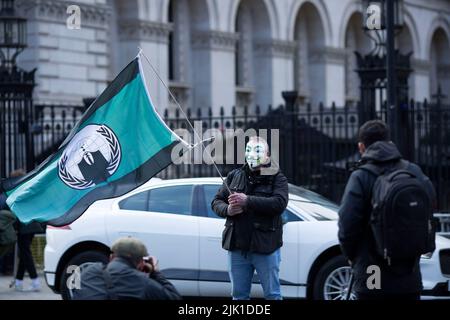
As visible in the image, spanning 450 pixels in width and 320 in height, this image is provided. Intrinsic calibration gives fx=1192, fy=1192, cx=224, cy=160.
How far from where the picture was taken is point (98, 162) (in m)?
9.58

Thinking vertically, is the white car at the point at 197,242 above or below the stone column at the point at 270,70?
below

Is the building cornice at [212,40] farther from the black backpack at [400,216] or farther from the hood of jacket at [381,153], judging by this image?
the black backpack at [400,216]

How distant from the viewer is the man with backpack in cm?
778

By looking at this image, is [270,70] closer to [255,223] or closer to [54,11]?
[54,11]

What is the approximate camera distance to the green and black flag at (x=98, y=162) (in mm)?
9539

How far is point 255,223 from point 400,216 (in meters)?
3.04

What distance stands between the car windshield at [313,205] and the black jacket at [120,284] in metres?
5.84

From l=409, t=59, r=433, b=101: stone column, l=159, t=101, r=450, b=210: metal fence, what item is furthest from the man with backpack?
l=409, t=59, r=433, b=101: stone column

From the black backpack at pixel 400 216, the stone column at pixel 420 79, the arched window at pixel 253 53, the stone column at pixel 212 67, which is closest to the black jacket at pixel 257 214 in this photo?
the black backpack at pixel 400 216

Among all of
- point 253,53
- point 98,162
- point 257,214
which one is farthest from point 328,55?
point 98,162

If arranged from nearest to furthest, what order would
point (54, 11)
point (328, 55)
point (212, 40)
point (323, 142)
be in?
point (323, 142) → point (54, 11) → point (212, 40) → point (328, 55)

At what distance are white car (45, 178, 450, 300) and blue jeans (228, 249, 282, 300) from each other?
2059 millimetres

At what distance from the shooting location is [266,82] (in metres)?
38.2

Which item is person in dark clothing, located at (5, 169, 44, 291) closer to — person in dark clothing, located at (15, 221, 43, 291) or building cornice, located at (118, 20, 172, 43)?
person in dark clothing, located at (15, 221, 43, 291)
